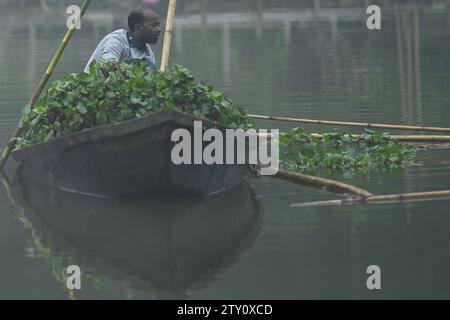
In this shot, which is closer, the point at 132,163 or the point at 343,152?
the point at 132,163

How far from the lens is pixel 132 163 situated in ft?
34.1

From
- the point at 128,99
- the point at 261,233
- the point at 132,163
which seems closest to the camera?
the point at 261,233

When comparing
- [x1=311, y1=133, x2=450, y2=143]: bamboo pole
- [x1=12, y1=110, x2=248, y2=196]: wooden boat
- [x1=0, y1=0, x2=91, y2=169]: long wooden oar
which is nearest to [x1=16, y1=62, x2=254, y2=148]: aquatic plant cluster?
[x1=12, y1=110, x2=248, y2=196]: wooden boat

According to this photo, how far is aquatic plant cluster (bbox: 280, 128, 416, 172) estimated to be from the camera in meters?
12.0

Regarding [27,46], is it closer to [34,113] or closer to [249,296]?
[34,113]

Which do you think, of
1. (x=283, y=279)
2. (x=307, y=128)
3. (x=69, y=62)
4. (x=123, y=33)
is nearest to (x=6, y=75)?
(x=69, y=62)

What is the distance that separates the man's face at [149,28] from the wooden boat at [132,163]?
1614 millimetres

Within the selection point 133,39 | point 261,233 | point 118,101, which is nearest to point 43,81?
point 133,39

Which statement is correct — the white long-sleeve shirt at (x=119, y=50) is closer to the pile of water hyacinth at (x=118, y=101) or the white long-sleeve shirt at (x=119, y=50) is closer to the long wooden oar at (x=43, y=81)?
the long wooden oar at (x=43, y=81)

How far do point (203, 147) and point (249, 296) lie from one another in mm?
2714

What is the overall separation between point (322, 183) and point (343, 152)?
1348mm

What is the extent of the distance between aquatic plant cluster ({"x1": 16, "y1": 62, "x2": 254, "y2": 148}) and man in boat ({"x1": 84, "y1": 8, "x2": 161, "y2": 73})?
86 centimetres

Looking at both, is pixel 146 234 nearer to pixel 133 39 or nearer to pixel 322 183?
pixel 322 183

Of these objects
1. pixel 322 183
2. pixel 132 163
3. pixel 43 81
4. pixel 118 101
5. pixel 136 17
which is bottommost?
pixel 322 183
